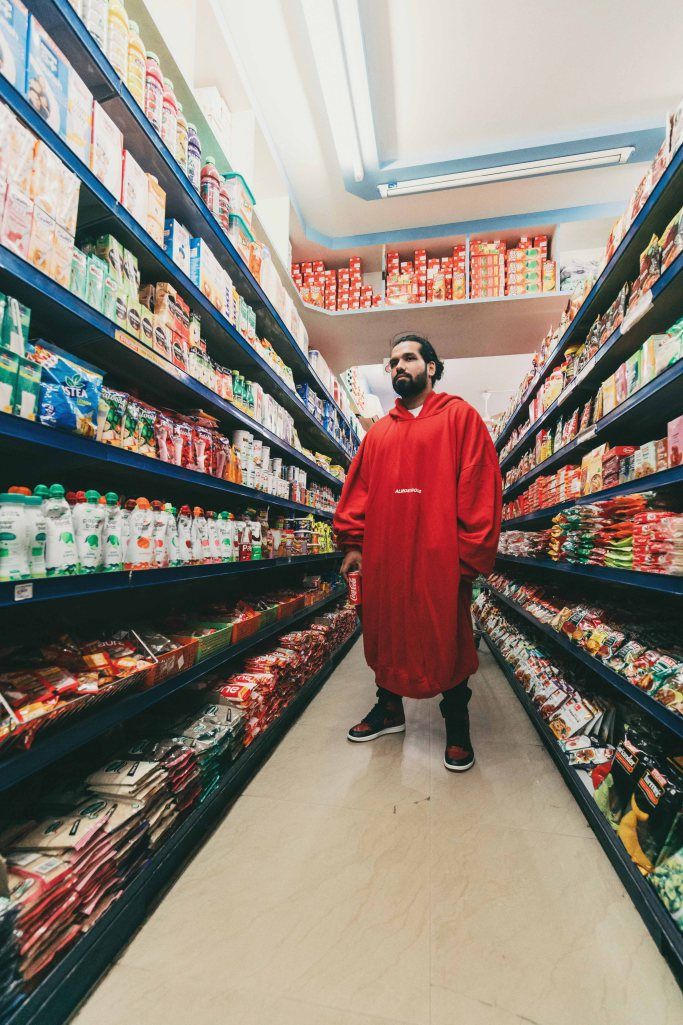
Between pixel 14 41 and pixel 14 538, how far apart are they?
3.55 ft

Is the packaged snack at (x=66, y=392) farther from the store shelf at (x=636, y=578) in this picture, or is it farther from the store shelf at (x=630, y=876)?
the store shelf at (x=630, y=876)

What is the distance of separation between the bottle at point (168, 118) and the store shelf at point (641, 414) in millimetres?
1824

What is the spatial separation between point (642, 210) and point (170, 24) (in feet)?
7.35

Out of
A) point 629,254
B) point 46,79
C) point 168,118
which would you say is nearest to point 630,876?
point 629,254

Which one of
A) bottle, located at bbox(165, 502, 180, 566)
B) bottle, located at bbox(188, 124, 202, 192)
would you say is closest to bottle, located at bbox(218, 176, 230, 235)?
bottle, located at bbox(188, 124, 202, 192)

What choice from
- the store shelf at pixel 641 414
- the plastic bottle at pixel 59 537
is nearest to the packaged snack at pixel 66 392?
the plastic bottle at pixel 59 537

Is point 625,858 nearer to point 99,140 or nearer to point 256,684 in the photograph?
point 256,684

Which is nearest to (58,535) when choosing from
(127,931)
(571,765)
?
(127,931)

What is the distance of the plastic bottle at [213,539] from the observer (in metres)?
1.84

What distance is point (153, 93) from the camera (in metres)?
1.50

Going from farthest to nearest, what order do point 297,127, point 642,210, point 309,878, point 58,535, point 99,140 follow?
point 297,127 → point 642,210 → point 309,878 → point 99,140 → point 58,535

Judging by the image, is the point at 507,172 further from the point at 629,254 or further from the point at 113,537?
the point at 113,537

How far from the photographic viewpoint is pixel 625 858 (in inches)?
51.7

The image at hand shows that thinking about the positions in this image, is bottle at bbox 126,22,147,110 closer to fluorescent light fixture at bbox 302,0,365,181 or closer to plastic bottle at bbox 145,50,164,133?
plastic bottle at bbox 145,50,164,133
